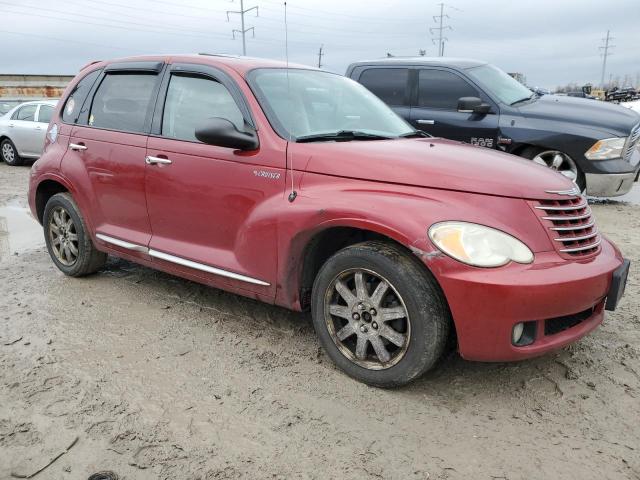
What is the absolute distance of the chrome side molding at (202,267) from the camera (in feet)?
11.1

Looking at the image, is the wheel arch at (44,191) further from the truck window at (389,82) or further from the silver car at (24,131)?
the silver car at (24,131)

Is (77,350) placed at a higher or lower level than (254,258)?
lower

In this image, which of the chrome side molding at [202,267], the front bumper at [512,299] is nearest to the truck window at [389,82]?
the chrome side molding at [202,267]

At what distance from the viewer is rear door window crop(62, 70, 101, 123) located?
14.9 ft

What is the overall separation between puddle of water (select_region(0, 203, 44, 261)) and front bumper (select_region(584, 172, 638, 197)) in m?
6.46

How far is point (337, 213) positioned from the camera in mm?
2898

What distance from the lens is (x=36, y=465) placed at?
2395mm

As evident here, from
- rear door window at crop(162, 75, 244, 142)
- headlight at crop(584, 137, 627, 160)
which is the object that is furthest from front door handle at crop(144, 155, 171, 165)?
headlight at crop(584, 137, 627, 160)

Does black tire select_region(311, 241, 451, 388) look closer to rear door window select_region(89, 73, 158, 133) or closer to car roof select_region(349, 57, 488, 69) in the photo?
rear door window select_region(89, 73, 158, 133)

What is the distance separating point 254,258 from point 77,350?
1.25m

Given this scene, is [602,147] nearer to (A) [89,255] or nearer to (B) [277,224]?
(B) [277,224]

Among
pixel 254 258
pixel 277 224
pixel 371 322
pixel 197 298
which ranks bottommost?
pixel 197 298

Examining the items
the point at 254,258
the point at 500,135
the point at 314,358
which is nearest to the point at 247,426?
the point at 314,358

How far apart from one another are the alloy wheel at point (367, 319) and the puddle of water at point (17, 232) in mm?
4001
